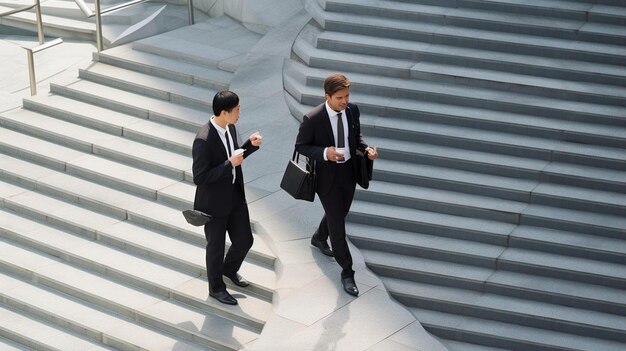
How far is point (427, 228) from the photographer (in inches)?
412

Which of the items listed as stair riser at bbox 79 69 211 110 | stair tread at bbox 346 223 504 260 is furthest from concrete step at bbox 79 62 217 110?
stair tread at bbox 346 223 504 260

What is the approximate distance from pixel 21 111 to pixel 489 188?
5.85 m

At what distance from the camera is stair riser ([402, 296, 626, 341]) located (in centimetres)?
952

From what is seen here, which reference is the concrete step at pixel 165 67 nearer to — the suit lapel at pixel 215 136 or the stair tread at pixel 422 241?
the stair tread at pixel 422 241

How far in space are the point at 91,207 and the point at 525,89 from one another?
4.74 meters

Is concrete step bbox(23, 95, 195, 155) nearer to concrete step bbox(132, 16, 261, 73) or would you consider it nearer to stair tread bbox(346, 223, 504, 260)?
concrete step bbox(132, 16, 261, 73)

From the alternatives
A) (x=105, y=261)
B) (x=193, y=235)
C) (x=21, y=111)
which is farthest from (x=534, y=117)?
(x=21, y=111)

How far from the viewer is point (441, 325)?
31.6 ft

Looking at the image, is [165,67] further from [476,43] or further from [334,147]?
[334,147]

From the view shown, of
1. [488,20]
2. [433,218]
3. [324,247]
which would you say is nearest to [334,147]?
[324,247]

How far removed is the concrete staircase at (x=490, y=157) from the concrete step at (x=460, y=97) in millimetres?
15

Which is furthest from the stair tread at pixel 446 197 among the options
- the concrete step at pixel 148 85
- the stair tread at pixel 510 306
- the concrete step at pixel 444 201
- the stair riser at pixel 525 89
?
the concrete step at pixel 148 85

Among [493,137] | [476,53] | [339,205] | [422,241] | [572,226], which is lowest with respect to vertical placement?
[422,241]

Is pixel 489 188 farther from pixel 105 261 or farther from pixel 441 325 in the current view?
pixel 105 261
